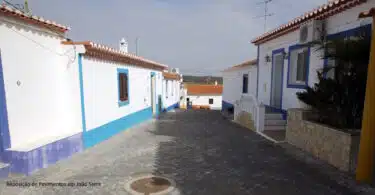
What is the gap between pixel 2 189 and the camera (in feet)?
12.0

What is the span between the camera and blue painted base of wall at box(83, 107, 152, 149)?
6.10 metres

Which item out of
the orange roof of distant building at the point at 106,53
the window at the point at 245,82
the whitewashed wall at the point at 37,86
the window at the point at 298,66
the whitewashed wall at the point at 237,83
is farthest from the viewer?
the window at the point at 245,82

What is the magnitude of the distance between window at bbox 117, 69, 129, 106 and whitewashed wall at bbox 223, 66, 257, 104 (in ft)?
20.7

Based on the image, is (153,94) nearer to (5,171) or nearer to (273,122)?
(273,122)

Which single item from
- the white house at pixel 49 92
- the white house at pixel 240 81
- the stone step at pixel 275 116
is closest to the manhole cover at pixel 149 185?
the white house at pixel 49 92

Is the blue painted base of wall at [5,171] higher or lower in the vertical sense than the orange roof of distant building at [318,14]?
lower

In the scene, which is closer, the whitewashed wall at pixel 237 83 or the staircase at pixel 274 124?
the staircase at pixel 274 124

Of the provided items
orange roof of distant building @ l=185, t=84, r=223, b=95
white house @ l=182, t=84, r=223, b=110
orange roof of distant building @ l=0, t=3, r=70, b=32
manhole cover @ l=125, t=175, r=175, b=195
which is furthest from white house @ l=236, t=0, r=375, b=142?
orange roof of distant building @ l=185, t=84, r=223, b=95

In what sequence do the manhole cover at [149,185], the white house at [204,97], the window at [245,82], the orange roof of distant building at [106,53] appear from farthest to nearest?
the white house at [204,97]
the window at [245,82]
the orange roof of distant building at [106,53]
the manhole cover at [149,185]

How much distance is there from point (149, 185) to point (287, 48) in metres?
6.76

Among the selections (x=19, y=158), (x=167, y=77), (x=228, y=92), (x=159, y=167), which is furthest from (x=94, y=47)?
(x=228, y=92)

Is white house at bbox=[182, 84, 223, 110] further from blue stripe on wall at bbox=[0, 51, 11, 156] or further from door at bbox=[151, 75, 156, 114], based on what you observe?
blue stripe on wall at bbox=[0, 51, 11, 156]

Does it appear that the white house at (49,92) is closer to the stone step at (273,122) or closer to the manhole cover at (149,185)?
the manhole cover at (149,185)

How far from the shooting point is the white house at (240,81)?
11.2m
